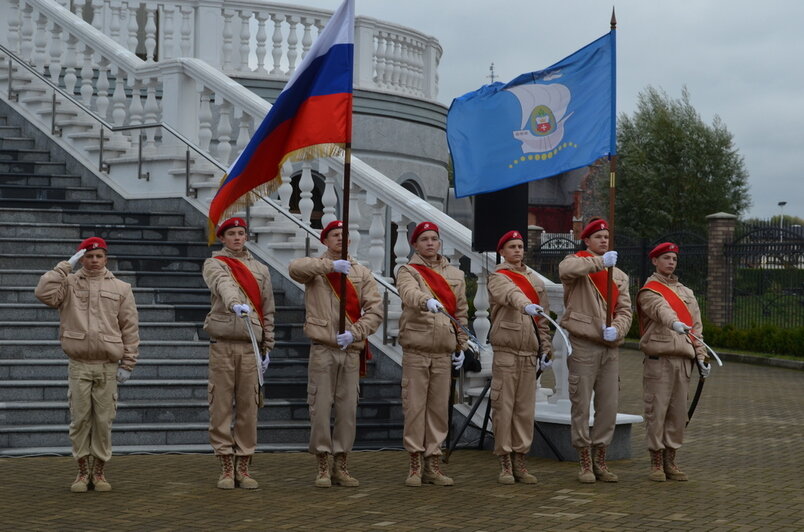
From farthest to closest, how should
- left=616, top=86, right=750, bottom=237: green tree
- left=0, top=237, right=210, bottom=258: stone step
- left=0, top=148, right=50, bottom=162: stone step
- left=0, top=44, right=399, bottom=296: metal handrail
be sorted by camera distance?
left=616, top=86, right=750, bottom=237: green tree, left=0, top=148, right=50, bottom=162: stone step, left=0, top=237, right=210, bottom=258: stone step, left=0, top=44, right=399, bottom=296: metal handrail

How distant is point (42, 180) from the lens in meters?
14.2

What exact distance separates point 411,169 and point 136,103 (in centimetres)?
664

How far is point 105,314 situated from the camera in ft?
28.7

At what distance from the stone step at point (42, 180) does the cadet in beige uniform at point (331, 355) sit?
596 centimetres

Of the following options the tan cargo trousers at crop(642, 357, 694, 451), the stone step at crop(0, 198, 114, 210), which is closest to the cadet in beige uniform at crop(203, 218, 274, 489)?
the tan cargo trousers at crop(642, 357, 694, 451)

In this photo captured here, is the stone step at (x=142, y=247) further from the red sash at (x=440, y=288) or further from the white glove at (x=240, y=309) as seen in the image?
the white glove at (x=240, y=309)

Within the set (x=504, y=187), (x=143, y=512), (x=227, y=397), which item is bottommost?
(x=143, y=512)

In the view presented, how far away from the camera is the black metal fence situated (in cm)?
2452

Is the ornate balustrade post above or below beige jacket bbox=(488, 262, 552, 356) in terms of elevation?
above

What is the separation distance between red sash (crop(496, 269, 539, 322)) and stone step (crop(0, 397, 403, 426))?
7.35 ft

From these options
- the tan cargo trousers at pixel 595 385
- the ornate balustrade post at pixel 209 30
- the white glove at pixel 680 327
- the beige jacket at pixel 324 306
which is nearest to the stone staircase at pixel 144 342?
the beige jacket at pixel 324 306

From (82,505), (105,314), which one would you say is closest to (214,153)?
(105,314)

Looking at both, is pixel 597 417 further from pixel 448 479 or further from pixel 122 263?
pixel 122 263

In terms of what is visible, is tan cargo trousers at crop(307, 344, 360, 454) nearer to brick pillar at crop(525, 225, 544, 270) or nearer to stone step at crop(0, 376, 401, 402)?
stone step at crop(0, 376, 401, 402)
